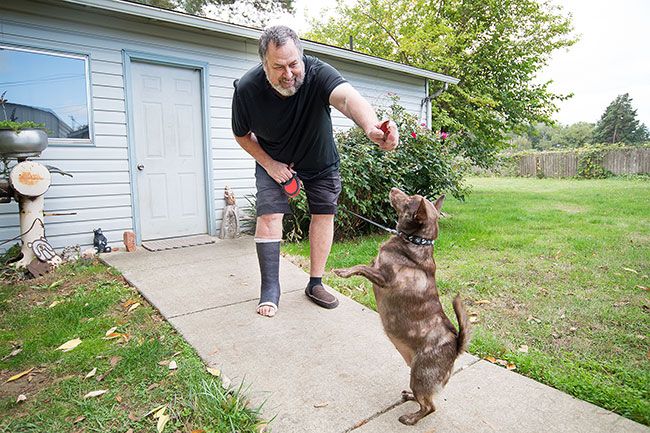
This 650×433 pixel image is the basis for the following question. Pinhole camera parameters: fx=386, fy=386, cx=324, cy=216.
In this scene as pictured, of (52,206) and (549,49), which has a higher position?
(549,49)

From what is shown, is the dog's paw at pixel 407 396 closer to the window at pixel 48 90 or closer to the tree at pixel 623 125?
the window at pixel 48 90

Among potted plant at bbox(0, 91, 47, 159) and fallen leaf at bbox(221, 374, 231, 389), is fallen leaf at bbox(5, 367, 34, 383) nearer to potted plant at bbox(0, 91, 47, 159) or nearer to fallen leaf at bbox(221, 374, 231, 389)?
fallen leaf at bbox(221, 374, 231, 389)

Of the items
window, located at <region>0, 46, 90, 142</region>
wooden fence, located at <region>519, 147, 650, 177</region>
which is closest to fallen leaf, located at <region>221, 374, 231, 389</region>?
window, located at <region>0, 46, 90, 142</region>

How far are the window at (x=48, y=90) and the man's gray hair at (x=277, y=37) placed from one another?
3.24 metres

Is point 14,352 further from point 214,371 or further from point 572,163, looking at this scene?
point 572,163

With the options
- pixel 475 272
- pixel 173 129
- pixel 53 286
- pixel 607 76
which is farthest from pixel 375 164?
pixel 607 76

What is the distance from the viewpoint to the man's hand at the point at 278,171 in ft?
8.72

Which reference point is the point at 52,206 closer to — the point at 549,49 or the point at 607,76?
the point at 549,49

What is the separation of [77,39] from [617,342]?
5966 millimetres

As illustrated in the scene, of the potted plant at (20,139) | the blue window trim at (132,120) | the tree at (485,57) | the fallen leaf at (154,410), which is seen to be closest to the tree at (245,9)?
the tree at (485,57)

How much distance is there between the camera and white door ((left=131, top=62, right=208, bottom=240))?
520cm

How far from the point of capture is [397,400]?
5.80 ft

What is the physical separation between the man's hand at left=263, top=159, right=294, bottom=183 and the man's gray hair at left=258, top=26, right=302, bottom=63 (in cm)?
71

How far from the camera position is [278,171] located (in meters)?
2.66
